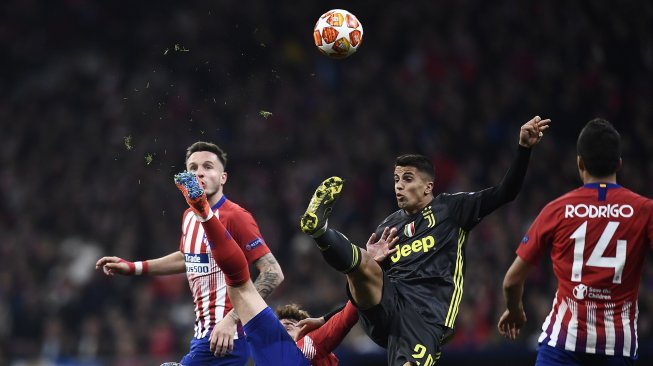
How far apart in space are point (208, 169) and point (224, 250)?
42.4 inches

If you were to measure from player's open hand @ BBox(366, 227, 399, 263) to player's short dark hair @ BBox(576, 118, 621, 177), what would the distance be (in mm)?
1666

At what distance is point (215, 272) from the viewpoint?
6.54 m

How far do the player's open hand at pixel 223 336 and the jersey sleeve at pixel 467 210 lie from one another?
1.69m

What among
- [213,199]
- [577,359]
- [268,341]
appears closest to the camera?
[577,359]

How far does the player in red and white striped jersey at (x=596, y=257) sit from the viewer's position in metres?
5.00

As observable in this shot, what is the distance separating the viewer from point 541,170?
40.1ft

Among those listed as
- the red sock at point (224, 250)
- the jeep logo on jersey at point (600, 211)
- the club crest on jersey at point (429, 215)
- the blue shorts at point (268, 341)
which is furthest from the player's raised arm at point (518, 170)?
the red sock at point (224, 250)

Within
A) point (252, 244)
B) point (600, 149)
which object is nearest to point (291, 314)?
point (252, 244)

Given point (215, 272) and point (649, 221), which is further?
point (215, 272)

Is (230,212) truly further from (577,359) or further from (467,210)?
(577,359)

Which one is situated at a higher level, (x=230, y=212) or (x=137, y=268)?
(x=230, y=212)

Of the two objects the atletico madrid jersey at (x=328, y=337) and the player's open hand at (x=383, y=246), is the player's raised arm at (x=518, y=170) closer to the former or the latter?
the player's open hand at (x=383, y=246)

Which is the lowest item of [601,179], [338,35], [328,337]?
[328,337]

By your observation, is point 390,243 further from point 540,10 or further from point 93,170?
point 93,170
